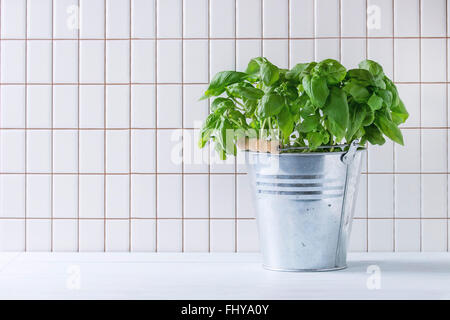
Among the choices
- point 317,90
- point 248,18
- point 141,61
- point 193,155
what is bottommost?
point 193,155

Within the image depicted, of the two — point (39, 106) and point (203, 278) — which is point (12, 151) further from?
point (203, 278)

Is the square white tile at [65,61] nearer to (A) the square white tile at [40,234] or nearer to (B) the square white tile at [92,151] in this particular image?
(B) the square white tile at [92,151]

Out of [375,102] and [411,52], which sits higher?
[411,52]

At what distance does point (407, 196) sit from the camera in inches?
48.3

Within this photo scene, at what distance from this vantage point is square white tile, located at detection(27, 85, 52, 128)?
1249 millimetres

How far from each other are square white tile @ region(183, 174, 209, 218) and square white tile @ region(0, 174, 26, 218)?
0.40 meters

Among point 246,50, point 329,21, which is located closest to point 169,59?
point 246,50

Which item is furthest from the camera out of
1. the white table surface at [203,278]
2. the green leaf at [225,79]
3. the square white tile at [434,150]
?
the square white tile at [434,150]

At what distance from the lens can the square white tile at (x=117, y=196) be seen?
124 centimetres

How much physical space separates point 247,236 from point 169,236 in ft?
0.61

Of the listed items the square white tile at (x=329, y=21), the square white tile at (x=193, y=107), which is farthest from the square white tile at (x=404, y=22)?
the square white tile at (x=193, y=107)

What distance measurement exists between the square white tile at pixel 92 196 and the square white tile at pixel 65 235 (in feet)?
0.12

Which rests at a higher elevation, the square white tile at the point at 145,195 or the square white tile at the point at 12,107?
the square white tile at the point at 12,107

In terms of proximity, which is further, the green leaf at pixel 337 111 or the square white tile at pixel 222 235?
the square white tile at pixel 222 235
